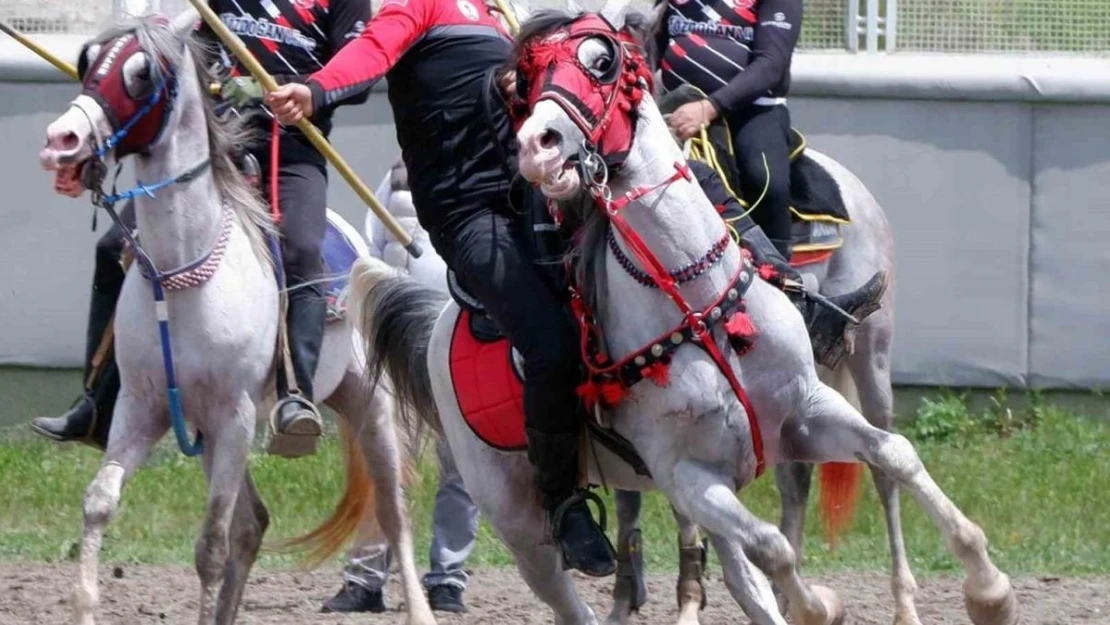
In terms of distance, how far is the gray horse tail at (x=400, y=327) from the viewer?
19.5 feet

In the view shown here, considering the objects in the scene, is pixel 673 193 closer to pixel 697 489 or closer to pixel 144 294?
pixel 697 489

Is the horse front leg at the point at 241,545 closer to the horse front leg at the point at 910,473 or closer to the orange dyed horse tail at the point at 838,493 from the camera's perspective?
the orange dyed horse tail at the point at 838,493

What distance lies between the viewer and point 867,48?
10477mm

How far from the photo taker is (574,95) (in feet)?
15.0

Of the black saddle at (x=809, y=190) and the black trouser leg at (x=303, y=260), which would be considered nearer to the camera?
the black trouser leg at (x=303, y=260)

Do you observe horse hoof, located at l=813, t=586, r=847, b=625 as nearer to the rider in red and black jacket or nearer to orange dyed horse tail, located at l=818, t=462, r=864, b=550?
the rider in red and black jacket

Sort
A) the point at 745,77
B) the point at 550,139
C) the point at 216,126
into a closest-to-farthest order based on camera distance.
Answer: the point at 550,139 < the point at 216,126 < the point at 745,77

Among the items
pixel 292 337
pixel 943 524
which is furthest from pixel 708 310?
pixel 292 337

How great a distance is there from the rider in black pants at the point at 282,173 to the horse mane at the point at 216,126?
100 mm

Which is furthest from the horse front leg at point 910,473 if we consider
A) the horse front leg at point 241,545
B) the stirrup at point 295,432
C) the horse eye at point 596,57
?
the horse front leg at point 241,545

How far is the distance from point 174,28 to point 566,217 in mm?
1845

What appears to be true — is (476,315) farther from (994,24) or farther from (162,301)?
(994,24)

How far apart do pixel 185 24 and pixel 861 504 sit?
453 cm

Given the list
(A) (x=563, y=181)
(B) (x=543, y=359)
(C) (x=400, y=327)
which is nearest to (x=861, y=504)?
(C) (x=400, y=327)
